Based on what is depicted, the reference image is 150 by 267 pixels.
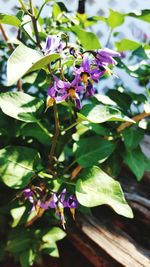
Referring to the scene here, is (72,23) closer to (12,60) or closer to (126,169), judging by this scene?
(126,169)

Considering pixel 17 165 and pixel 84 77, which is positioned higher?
pixel 84 77

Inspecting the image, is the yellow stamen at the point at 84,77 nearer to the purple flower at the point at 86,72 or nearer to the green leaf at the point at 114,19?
the purple flower at the point at 86,72

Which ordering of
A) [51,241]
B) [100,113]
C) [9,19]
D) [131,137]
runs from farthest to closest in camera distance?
[51,241]
[131,137]
[100,113]
[9,19]

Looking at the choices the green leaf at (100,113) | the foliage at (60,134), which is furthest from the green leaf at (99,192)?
the green leaf at (100,113)

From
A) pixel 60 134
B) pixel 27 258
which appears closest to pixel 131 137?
pixel 60 134

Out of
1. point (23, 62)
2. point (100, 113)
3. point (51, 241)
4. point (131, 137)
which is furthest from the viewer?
point (51, 241)

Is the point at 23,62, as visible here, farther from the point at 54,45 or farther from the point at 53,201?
the point at 53,201
